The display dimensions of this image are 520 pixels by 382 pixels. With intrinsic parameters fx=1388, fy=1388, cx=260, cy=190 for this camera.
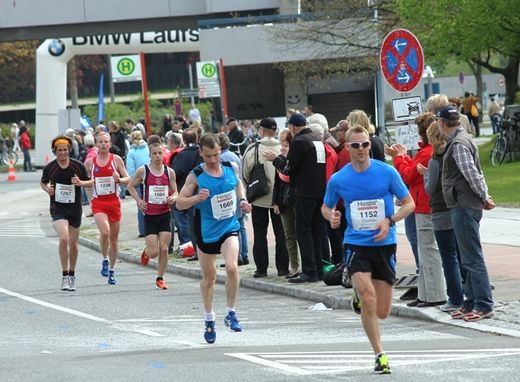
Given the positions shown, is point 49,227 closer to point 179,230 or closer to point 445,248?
point 179,230

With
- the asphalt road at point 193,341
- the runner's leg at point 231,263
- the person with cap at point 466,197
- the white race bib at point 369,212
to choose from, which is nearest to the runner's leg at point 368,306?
the asphalt road at point 193,341

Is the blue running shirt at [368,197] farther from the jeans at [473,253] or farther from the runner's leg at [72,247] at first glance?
the runner's leg at [72,247]

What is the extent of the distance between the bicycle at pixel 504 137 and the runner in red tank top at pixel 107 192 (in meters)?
18.6

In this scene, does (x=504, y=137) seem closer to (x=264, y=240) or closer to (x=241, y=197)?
(x=264, y=240)

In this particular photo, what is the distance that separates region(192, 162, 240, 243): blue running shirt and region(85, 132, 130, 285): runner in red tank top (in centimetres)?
554

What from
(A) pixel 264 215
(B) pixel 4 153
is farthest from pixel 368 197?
(B) pixel 4 153

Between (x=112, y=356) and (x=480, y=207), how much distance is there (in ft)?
12.0

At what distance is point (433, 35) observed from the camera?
37000mm

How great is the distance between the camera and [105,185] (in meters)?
18.2

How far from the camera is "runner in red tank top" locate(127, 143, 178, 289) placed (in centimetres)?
1727

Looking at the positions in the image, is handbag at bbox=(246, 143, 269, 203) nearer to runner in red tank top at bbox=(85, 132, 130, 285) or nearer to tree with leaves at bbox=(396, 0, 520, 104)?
runner in red tank top at bbox=(85, 132, 130, 285)

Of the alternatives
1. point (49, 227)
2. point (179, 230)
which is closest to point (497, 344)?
point (179, 230)

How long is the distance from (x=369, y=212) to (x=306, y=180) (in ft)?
20.0

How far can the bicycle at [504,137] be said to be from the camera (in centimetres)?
3519
